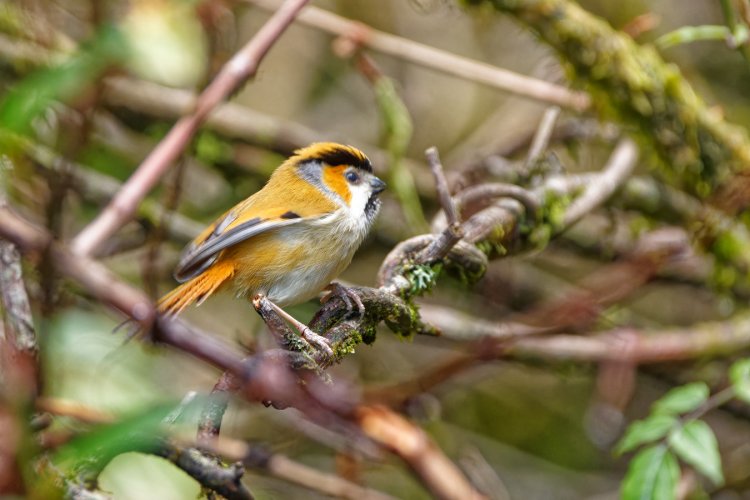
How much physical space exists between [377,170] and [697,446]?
88.1 inches

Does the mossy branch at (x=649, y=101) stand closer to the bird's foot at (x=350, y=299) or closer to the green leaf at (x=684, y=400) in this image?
Result: the green leaf at (x=684, y=400)

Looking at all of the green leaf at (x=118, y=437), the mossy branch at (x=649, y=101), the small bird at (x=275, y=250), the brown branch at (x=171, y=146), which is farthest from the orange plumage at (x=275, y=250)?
the green leaf at (x=118, y=437)

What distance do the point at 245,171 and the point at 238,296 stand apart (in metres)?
1.58

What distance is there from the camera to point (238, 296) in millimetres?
2623

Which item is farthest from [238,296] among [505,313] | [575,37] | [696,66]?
[696,66]

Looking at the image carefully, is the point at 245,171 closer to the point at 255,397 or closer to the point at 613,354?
the point at 613,354

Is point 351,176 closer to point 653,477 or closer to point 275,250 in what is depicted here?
point 275,250

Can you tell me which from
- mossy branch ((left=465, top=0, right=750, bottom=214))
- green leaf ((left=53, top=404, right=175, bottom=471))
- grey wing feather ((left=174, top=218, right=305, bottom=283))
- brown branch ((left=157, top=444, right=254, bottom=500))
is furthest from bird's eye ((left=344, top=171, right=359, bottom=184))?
green leaf ((left=53, top=404, right=175, bottom=471))

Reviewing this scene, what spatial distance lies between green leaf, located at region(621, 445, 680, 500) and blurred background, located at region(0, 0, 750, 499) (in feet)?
1.92

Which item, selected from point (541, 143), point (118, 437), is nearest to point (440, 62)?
point (541, 143)

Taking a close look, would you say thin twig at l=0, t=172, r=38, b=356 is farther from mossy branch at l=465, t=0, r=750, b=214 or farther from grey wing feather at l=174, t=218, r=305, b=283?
mossy branch at l=465, t=0, r=750, b=214

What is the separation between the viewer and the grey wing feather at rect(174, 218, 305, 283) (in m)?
2.45

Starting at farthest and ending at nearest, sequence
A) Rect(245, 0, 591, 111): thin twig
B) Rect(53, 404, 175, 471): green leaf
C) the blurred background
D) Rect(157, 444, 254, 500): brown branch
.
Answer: Rect(245, 0, 591, 111): thin twig, the blurred background, Rect(157, 444, 254, 500): brown branch, Rect(53, 404, 175, 471): green leaf

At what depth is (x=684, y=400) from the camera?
2.25 meters
